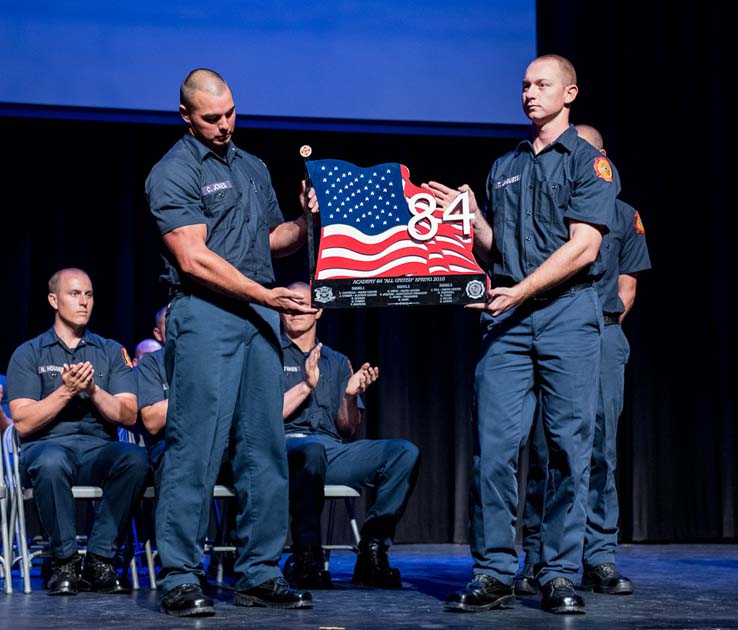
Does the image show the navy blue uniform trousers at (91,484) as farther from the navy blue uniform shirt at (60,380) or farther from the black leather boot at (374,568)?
the black leather boot at (374,568)

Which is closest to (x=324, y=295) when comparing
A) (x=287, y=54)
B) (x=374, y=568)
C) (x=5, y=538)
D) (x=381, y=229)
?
(x=381, y=229)

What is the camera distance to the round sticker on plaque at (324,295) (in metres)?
3.02

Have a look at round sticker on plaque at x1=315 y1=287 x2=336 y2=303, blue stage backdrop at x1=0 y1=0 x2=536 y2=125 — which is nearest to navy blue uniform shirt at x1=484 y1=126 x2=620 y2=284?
round sticker on plaque at x1=315 y1=287 x2=336 y2=303

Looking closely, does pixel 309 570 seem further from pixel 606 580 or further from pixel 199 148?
pixel 199 148

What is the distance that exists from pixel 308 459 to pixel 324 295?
3.84 ft

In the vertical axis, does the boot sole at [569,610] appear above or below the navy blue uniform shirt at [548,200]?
below

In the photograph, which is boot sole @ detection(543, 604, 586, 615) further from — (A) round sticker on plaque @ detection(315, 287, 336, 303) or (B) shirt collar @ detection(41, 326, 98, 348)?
(B) shirt collar @ detection(41, 326, 98, 348)

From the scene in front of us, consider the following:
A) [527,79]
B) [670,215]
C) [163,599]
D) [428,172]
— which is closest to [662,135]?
[670,215]

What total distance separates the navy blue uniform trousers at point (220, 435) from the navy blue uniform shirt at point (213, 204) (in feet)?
0.53

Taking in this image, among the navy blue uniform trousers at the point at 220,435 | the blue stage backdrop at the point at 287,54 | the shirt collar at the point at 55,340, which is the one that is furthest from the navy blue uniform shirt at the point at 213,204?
A: the blue stage backdrop at the point at 287,54

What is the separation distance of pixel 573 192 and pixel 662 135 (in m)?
3.56

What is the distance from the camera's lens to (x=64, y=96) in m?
5.74

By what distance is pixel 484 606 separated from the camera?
2.99 m

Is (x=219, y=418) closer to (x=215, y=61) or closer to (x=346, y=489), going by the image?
(x=346, y=489)
